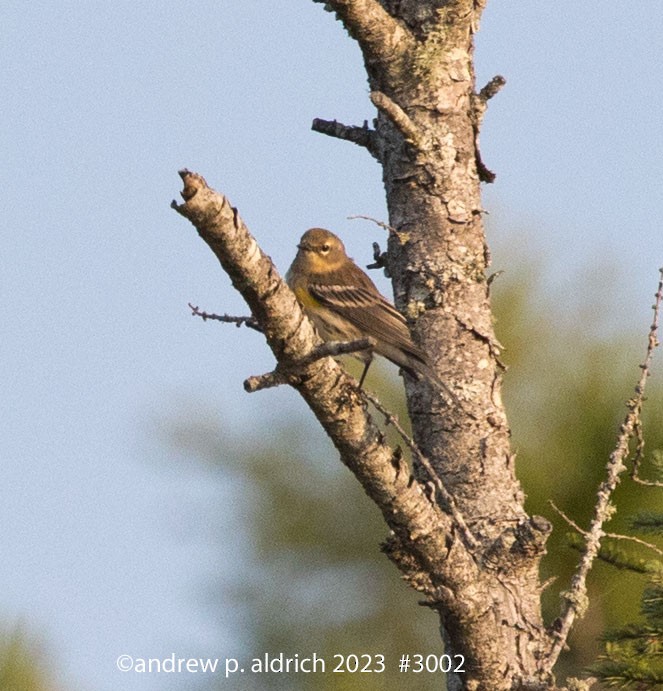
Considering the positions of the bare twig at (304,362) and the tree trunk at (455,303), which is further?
the tree trunk at (455,303)

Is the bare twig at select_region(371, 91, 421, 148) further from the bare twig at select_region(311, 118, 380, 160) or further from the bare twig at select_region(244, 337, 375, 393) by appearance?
the bare twig at select_region(244, 337, 375, 393)

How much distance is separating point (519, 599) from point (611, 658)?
2.49ft

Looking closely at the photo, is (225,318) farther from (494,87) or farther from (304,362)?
(494,87)

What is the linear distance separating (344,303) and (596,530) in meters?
2.47

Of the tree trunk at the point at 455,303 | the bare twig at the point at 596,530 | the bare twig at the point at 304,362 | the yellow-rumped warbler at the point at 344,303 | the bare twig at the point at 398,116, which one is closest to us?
the bare twig at the point at 304,362

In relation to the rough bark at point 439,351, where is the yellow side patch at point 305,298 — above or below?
above

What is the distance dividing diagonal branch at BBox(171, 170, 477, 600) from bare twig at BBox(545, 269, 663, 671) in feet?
1.32

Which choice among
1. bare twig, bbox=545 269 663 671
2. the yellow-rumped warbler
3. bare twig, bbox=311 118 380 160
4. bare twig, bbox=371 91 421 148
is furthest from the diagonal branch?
bare twig, bbox=311 118 380 160

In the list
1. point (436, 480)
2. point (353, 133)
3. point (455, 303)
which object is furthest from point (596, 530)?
point (353, 133)

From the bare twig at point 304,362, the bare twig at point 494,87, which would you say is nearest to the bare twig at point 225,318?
the bare twig at point 304,362

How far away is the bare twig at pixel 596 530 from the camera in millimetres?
4547

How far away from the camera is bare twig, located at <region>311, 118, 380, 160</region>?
5.79 m

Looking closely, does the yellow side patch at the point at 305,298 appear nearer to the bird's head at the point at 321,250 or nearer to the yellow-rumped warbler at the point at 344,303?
the yellow-rumped warbler at the point at 344,303

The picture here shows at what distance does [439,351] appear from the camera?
17.4 ft
